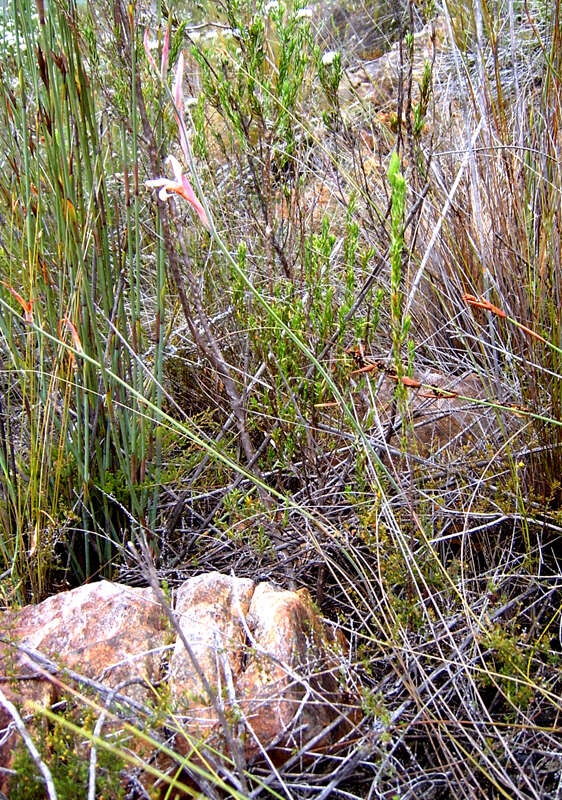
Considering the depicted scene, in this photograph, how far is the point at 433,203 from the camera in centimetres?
240

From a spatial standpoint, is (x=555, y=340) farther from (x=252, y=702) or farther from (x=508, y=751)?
(x=252, y=702)

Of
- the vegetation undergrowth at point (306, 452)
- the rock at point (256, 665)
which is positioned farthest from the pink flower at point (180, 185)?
the rock at point (256, 665)

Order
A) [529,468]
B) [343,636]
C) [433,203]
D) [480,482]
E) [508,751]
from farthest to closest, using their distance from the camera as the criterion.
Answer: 1. [433,203]
2. [529,468]
3. [480,482]
4. [343,636]
5. [508,751]

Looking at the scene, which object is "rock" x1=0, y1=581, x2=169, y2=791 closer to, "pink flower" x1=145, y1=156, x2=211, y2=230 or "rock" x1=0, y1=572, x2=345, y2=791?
"rock" x1=0, y1=572, x2=345, y2=791

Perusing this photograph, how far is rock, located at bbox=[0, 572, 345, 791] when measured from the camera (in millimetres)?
1069

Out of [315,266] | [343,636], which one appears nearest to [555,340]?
[315,266]

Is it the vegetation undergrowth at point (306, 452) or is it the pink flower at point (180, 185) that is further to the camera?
the vegetation undergrowth at point (306, 452)

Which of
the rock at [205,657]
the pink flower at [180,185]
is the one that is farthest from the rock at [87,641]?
the pink flower at [180,185]

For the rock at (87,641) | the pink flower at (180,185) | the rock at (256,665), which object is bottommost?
→ the rock at (256,665)

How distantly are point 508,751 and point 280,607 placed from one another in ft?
1.41

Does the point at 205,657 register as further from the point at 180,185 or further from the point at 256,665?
the point at 180,185

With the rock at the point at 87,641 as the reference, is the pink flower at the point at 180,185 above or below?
above

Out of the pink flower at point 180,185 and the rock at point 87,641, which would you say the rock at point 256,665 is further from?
the pink flower at point 180,185

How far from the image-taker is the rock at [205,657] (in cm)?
107
